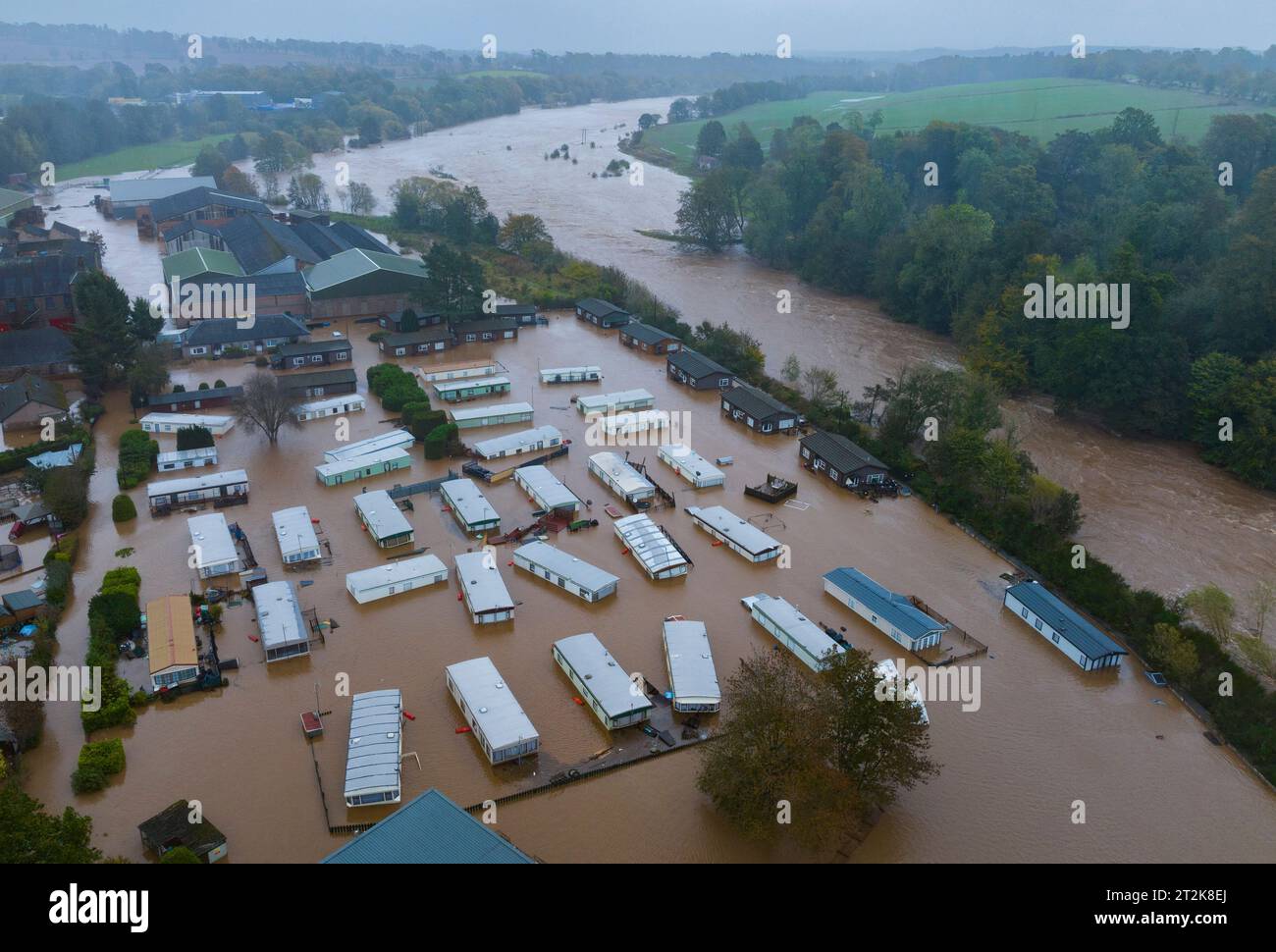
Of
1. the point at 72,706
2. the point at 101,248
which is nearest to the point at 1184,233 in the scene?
the point at 72,706

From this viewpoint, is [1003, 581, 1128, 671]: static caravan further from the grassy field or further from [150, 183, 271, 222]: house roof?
the grassy field

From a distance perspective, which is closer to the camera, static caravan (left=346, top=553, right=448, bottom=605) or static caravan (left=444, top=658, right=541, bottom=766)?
static caravan (left=444, top=658, right=541, bottom=766)

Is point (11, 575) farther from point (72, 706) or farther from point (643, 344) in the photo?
point (643, 344)

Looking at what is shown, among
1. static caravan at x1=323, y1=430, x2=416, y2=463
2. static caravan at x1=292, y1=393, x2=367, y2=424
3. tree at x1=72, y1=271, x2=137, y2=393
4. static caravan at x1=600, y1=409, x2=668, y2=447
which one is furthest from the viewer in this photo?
tree at x1=72, y1=271, x2=137, y2=393

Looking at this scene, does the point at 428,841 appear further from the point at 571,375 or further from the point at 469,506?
the point at 571,375

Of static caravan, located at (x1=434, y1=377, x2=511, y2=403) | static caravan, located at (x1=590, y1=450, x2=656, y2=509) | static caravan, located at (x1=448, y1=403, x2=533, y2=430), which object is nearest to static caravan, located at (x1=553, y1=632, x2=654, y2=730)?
static caravan, located at (x1=590, y1=450, x2=656, y2=509)

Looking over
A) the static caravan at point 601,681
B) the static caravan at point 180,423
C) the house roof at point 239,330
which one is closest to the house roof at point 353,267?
the house roof at point 239,330

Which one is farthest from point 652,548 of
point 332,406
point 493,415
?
point 332,406
